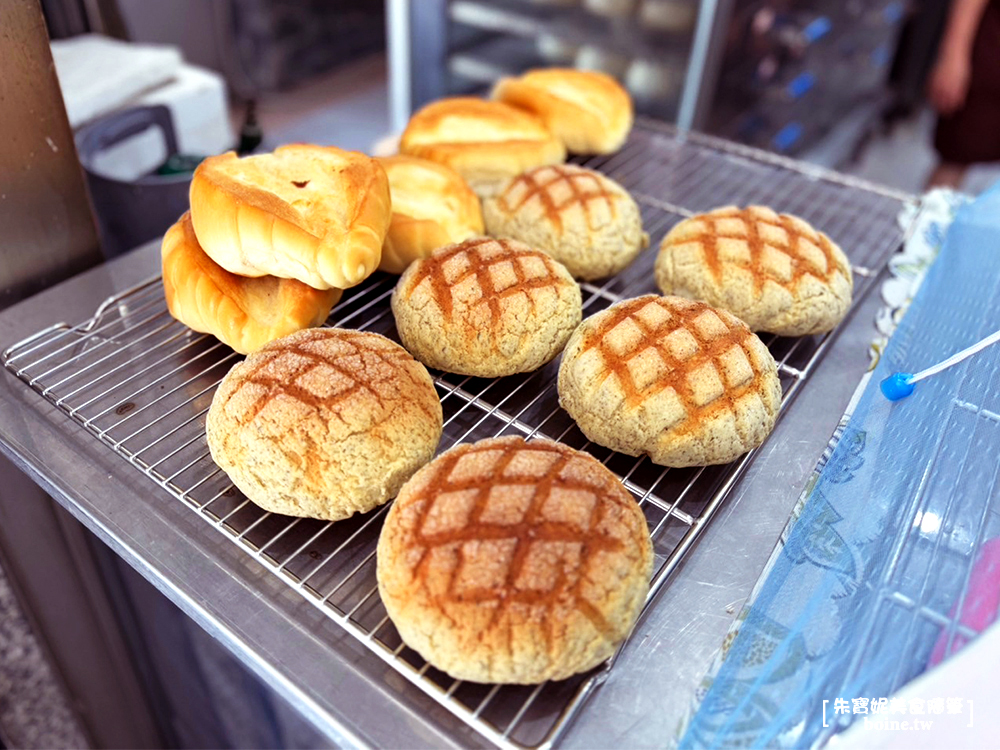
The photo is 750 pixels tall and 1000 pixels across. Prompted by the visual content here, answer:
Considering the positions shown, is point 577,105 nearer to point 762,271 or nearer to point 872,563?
point 762,271

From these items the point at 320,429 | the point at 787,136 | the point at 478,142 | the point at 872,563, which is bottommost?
the point at 787,136

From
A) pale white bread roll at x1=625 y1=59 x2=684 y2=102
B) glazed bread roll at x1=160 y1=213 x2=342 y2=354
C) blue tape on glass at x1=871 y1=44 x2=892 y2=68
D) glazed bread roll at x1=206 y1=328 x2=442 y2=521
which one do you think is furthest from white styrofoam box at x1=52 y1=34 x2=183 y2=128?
blue tape on glass at x1=871 y1=44 x2=892 y2=68

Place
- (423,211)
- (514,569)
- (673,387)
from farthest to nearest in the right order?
(423,211) < (673,387) < (514,569)

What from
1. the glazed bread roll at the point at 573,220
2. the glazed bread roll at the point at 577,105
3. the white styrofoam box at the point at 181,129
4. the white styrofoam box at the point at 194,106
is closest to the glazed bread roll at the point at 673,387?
the glazed bread roll at the point at 573,220

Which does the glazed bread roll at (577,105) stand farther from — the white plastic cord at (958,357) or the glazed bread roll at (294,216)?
the white plastic cord at (958,357)

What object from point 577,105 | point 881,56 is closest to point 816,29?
point 881,56

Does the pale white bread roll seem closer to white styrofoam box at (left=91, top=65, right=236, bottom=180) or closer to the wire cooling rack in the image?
the wire cooling rack
